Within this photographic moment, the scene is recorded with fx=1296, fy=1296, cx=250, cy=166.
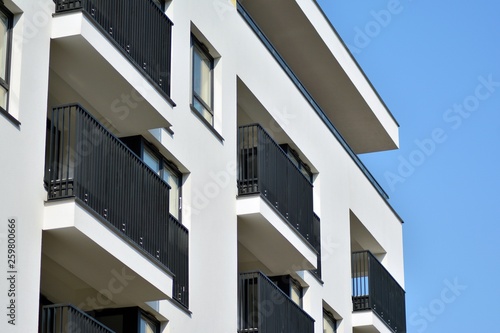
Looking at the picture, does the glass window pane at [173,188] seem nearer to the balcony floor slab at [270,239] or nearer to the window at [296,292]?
the balcony floor slab at [270,239]

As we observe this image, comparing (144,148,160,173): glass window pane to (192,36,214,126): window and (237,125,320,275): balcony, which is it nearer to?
(192,36,214,126): window

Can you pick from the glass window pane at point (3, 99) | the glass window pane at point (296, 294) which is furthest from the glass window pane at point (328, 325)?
the glass window pane at point (3, 99)

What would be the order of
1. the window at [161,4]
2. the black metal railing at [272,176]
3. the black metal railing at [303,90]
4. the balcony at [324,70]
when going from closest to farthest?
the window at [161,4], the black metal railing at [272,176], the black metal railing at [303,90], the balcony at [324,70]

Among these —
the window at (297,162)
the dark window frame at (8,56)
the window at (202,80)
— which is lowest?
the dark window frame at (8,56)

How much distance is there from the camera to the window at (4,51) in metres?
17.7

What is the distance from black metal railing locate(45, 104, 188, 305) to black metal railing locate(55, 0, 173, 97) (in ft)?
5.36

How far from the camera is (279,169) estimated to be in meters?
27.1

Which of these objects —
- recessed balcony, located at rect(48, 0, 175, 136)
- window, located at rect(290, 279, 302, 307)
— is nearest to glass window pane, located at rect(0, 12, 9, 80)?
recessed balcony, located at rect(48, 0, 175, 136)

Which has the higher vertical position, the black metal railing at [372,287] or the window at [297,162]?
the window at [297,162]

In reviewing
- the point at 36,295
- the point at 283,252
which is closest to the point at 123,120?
the point at 36,295

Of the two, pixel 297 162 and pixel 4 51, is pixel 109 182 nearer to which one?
pixel 4 51

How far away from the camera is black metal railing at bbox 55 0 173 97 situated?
2002cm

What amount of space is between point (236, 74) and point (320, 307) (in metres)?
6.57

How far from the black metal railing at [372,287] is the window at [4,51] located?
16.8 meters
